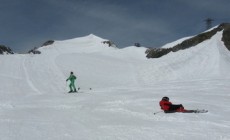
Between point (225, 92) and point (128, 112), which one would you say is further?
point (225, 92)

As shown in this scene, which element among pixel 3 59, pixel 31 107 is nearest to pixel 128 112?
pixel 31 107

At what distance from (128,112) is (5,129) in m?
6.07

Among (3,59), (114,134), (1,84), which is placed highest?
(3,59)

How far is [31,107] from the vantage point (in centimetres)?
1948

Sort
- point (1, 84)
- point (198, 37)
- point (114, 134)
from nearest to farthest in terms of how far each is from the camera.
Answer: point (114, 134) → point (1, 84) → point (198, 37)

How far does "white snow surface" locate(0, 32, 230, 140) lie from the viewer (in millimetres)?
12531

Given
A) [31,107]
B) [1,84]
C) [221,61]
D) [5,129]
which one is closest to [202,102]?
[31,107]

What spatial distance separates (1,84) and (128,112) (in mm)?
18193

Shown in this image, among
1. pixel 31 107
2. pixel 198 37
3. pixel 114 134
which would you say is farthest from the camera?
pixel 198 37

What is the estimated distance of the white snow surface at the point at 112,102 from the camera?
12531 mm

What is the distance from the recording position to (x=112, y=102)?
20.8 meters

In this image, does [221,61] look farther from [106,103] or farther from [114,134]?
[114,134]

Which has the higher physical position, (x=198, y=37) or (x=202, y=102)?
(x=198, y=37)

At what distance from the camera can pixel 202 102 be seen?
65.3ft
